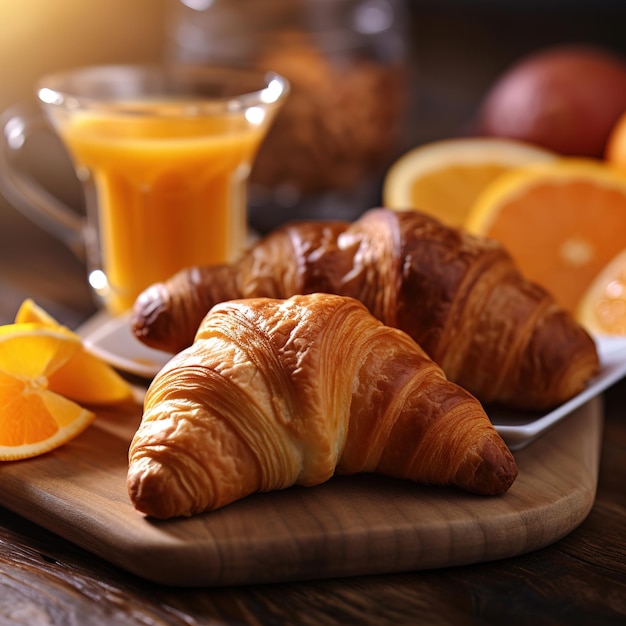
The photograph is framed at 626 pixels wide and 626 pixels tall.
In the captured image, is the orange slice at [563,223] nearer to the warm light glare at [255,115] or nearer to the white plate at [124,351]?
the warm light glare at [255,115]

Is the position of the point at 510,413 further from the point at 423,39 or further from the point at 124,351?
the point at 423,39

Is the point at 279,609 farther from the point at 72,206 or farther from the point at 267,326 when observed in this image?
the point at 72,206

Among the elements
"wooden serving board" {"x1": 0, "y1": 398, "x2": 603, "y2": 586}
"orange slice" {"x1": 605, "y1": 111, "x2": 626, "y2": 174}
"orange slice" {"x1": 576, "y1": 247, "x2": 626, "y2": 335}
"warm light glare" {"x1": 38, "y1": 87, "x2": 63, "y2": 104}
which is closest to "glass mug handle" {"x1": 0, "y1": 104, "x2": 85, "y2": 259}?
"warm light glare" {"x1": 38, "y1": 87, "x2": 63, "y2": 104}

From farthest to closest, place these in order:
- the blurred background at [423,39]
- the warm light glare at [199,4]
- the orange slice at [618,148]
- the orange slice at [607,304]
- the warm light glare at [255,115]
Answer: the blurred background at [423,39] → the warm light glare at [199,4] → the orange slice at [618,148] → the warm light glare at [255,115] → the orange slice at [607,304]

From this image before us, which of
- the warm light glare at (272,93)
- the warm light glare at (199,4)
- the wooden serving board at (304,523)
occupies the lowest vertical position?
the wooden serving board at (304,523)

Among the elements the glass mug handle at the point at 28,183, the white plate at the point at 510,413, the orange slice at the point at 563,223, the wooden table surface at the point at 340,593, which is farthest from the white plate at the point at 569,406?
the glass mug handle at the point at 28,183

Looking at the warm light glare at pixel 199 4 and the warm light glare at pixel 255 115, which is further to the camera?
the warm light glare at pixel 199 4

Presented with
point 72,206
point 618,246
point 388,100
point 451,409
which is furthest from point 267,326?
point 72,206
